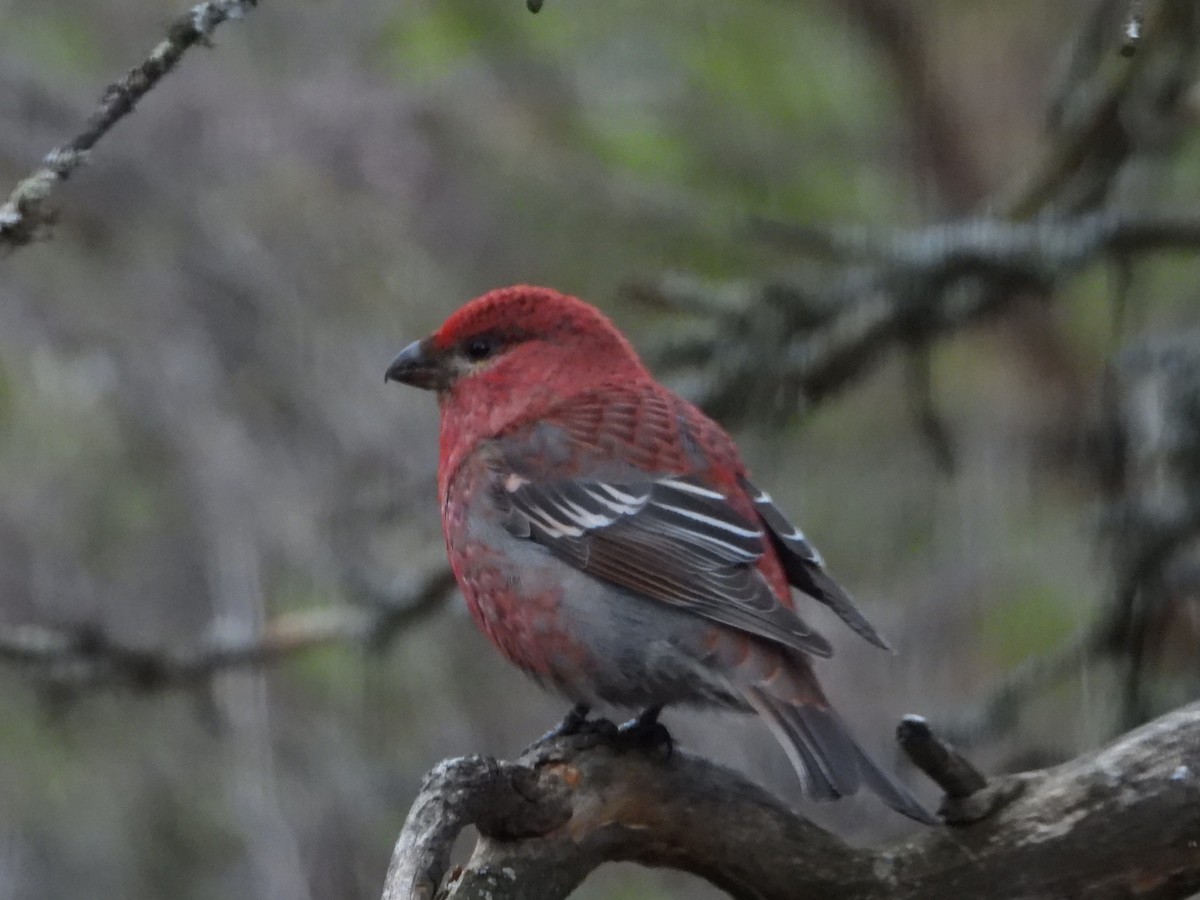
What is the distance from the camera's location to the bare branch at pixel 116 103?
2.66m

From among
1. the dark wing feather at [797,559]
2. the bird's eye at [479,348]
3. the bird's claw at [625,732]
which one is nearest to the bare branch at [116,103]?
the bird's claw at [625,732]

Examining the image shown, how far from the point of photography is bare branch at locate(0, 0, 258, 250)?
266 cm

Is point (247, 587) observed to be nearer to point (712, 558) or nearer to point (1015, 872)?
point (712, 558)

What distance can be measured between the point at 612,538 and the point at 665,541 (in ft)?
0.46

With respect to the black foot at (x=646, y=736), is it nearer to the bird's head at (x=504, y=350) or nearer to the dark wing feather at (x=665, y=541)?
the dark wing feather at (x=665, y=541)

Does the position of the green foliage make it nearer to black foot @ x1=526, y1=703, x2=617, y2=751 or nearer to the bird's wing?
the bird's wing

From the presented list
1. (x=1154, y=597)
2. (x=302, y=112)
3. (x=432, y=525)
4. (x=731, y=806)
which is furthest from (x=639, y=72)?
(x=731, y=806)

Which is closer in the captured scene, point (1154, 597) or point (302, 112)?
point (1154, 597)

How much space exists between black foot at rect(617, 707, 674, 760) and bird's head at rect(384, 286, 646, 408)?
3.85 feet

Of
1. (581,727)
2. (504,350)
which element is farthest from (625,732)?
(504,350)

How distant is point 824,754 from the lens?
3.63 meters

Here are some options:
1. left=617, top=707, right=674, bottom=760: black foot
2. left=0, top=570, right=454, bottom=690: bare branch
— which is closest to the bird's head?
left=0, top=570, right=454, bottom=690: bare branch

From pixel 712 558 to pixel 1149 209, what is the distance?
8.13 ft

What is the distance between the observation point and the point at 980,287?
17.8 ft
